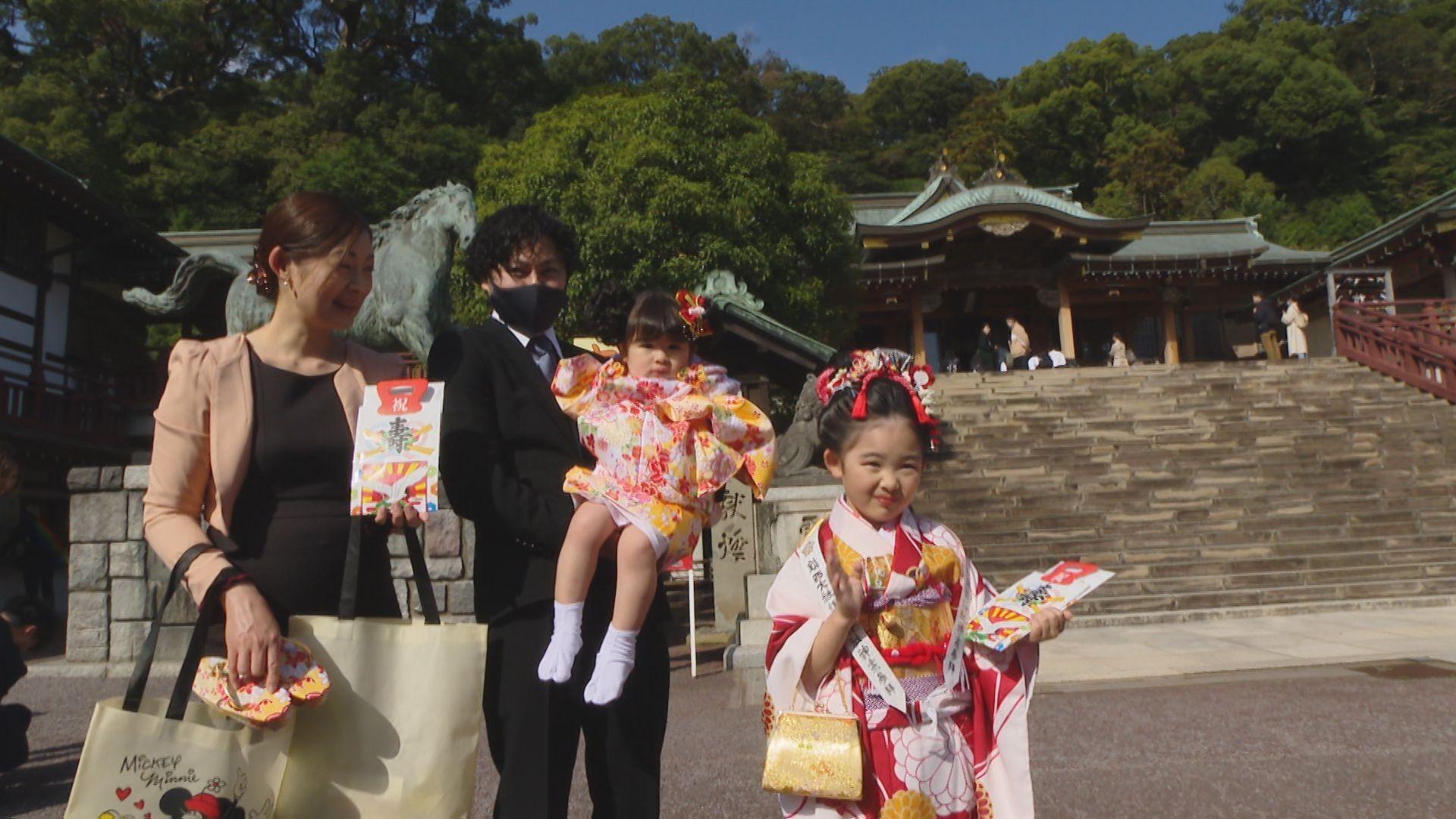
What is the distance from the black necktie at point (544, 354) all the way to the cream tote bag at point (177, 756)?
0.75m

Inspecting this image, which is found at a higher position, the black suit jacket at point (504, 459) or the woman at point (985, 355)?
the woman at point (985, 355)

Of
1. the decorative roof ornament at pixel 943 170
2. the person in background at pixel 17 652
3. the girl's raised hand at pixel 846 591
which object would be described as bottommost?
the person in background at pixel 17 652

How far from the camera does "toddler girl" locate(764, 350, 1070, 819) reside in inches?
80.3

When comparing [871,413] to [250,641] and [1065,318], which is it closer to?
[250,641]

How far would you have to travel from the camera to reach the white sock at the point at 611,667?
1841 mm

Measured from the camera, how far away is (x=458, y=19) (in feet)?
89.8

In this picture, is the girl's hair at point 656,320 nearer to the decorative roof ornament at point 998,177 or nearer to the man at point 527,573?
the man at point 527,573

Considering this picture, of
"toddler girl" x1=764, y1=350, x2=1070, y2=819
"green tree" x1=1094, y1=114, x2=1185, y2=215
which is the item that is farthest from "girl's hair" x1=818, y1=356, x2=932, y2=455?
"green tree" x1=1094, y1=114, x2=1185, y2=215

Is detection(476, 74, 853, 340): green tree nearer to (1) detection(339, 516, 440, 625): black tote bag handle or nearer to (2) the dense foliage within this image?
(2) the dense foliage

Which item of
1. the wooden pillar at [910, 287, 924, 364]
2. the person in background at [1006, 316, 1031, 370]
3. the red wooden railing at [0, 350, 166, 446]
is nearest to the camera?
the red wooden railing at [0, 350, 166, 446]

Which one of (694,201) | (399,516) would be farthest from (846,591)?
(694,201)

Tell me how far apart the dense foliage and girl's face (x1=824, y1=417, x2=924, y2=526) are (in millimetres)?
10975

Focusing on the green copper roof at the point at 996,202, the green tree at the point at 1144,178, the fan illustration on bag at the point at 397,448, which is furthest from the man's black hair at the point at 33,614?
the green tree at the point at 1144,178

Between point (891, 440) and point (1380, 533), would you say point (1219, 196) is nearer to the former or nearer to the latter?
point (1380, 533)
